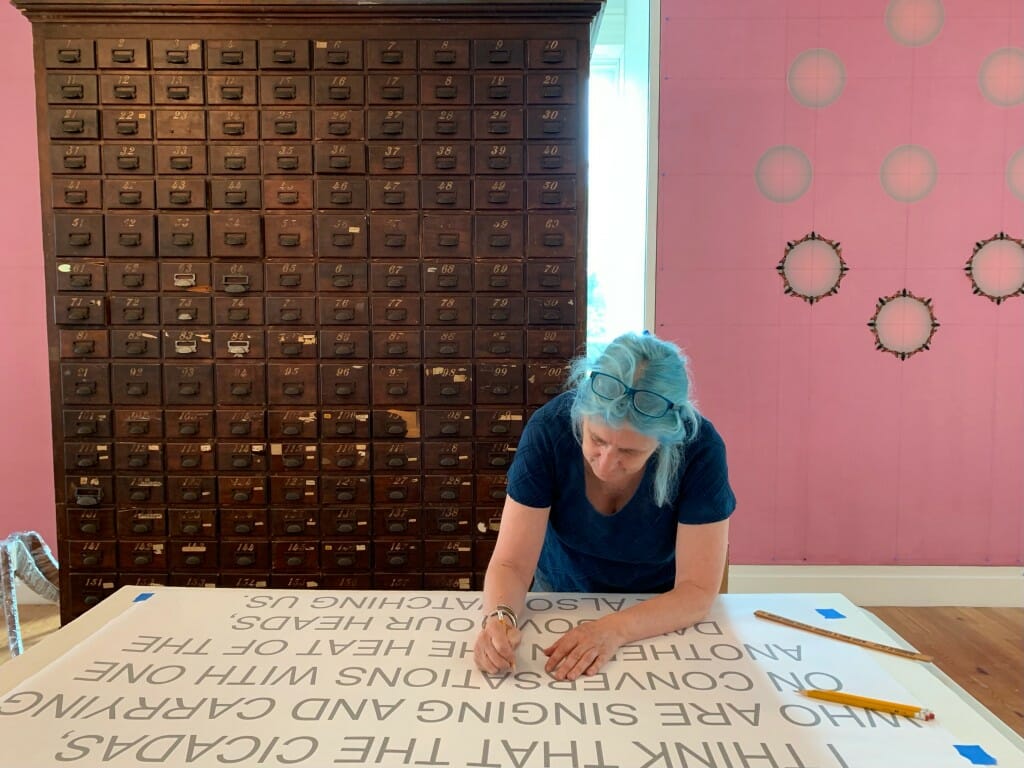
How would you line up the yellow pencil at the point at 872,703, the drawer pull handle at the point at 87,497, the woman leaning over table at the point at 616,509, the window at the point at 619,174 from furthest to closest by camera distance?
the window at the point at 619,174 → the drawer pull handle at the point at 87,497 → the woman leaning over table at the point at 616,509 → the yellow pencil at the point at 872,703

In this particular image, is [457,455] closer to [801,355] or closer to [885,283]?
[801,355]

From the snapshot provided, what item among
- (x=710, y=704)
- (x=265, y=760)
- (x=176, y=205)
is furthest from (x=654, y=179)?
(x=265, y=760)

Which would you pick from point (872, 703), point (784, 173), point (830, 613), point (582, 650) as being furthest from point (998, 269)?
point (582, 650)

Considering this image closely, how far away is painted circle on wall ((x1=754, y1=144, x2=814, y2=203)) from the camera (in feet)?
→ 9.92

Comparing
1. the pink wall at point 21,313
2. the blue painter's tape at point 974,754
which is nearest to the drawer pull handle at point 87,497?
the pink wall at point 21,313

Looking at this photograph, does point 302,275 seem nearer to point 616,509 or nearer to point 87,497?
point 87,497

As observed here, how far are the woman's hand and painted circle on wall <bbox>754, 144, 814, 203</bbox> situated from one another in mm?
2491

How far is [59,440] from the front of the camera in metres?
2.46

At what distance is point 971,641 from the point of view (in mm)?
2797

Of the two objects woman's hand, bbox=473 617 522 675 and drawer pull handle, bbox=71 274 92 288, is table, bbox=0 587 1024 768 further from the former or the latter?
drawer pull handle, bbox=71 274 92 288

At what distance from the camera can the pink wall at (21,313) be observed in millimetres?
2996

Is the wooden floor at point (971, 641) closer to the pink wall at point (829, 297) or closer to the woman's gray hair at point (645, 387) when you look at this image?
the pink wall at point (829, 297)

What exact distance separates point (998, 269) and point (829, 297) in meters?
0.73

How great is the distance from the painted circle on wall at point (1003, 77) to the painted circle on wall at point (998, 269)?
599 mm
